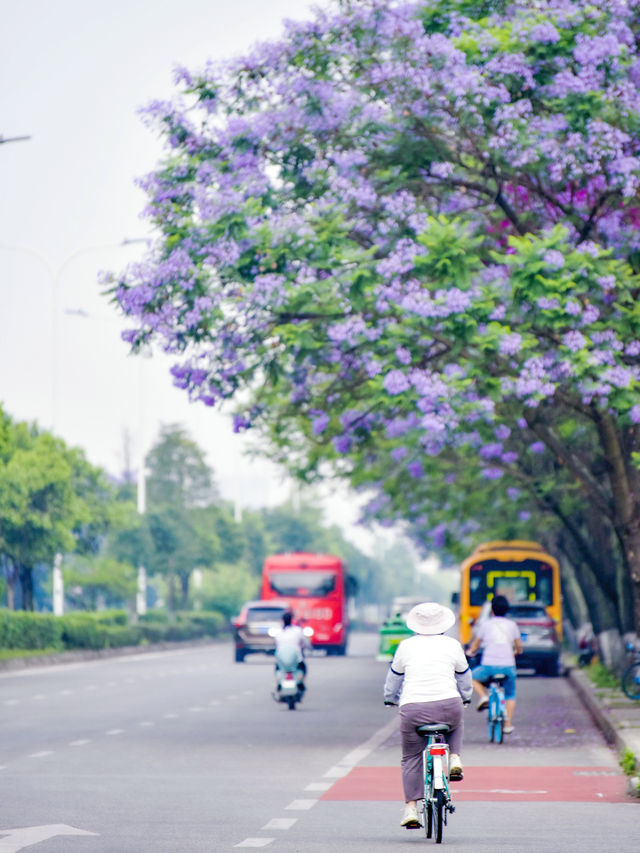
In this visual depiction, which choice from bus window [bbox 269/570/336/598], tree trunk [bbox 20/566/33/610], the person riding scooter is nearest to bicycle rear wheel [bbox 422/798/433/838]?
the person riding scooter

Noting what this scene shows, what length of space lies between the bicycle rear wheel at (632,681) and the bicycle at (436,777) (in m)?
14.5

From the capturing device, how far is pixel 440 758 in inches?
420

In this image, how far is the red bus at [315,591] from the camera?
188ft

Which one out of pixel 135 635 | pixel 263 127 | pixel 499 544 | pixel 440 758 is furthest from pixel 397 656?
pixel 135 635

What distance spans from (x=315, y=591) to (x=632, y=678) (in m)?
32.9

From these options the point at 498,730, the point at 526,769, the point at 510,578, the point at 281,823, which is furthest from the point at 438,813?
the point at 510,578

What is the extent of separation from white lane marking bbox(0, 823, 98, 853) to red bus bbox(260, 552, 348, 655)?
149ft

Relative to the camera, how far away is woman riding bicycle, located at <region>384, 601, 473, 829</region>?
11016mm

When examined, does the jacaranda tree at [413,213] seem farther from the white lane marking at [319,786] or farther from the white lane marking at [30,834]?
the white lane marking at [30,834]

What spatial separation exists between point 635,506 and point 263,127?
754cm

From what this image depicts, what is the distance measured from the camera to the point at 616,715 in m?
21.5

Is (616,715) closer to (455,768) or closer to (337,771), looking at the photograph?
(337,771)

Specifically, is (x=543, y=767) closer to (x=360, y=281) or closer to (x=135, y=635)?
(x=360, y=281)

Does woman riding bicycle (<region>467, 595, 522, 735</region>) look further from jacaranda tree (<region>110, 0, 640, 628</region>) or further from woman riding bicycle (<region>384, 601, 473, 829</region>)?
woman riding bicycle (<region>384, 601, 473, 829</region>)
